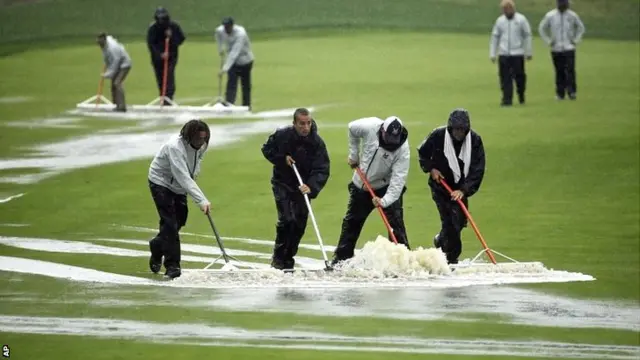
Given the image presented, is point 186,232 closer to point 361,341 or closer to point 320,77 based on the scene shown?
point 361,341

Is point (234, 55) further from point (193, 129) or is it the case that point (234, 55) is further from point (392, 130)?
point (193, 129)

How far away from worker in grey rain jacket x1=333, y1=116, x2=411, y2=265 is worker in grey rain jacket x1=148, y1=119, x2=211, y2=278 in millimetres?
1680

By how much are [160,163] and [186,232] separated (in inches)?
173

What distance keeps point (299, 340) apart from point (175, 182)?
3.29 metres

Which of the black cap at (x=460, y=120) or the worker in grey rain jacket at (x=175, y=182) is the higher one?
the black cap at (x=460, y=120)

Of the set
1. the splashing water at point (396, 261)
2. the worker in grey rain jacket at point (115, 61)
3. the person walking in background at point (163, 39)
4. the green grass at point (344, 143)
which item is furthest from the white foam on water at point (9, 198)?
the person walking in background at point (163, 39)

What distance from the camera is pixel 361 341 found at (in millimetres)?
17141

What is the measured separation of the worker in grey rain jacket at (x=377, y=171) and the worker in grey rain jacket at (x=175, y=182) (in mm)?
1680

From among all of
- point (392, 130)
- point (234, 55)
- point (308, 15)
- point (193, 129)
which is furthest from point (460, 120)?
point (308, 15)

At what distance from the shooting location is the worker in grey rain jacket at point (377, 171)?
20094 mm

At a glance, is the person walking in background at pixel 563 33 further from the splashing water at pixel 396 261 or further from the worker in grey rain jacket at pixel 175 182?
the worker in grey rain jacket at pixel 175 182

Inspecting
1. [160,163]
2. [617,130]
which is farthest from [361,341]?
[617,130]

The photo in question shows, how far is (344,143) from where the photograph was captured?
32.3 meters

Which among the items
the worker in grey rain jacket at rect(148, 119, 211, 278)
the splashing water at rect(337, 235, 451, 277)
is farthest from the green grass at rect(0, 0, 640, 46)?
the splashing water at rect(337, 235, 451, 277)
